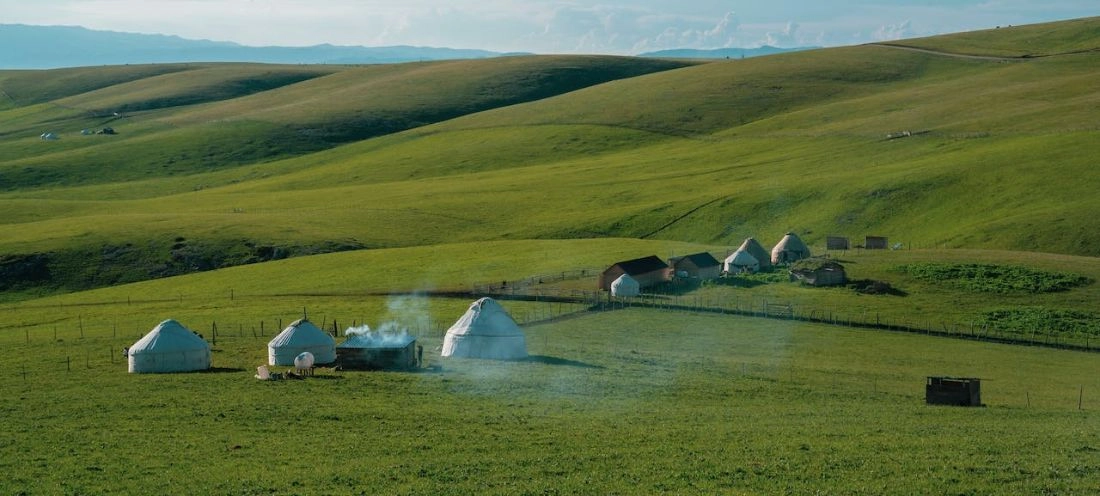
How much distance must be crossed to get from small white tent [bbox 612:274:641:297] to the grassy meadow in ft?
6.99

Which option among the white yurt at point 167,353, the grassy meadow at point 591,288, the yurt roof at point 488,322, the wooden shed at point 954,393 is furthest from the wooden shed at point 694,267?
the white yurt at point 167,353

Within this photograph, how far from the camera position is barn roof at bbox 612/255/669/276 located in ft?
255

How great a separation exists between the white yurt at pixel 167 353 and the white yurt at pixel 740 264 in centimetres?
4126

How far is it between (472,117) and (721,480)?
503 ft

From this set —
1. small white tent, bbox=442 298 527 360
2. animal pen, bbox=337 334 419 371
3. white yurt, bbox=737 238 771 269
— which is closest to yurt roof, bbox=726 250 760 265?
white yurt, bbox=737 238 771 269

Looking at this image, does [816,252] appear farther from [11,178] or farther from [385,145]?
[11,178]

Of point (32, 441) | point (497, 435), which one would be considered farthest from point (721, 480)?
point (32, 441)

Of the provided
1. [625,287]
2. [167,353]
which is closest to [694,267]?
[625,287]

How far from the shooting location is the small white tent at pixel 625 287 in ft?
248

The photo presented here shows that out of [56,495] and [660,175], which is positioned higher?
[660,175]

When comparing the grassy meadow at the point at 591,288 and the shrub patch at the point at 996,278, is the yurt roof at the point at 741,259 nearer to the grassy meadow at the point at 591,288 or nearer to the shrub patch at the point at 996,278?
the grassy meadow at the point at 591,288

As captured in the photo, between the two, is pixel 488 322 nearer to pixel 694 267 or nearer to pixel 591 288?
pixel 591 288

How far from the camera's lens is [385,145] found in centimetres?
16600

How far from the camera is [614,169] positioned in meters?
133
